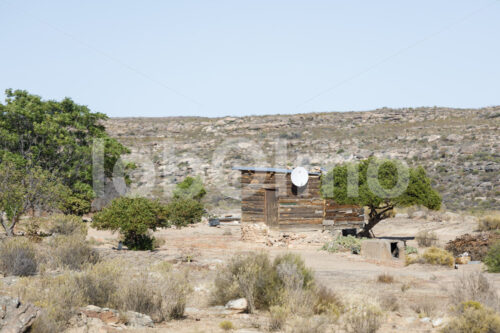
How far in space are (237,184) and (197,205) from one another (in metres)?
20.0

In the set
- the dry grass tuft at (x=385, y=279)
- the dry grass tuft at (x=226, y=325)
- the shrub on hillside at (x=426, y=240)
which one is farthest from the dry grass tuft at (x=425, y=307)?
the shrub on hillside at (x=426, y=240)

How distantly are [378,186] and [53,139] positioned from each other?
17.9 metres

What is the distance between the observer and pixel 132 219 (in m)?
19.8

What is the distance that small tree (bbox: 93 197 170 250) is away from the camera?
19812mm

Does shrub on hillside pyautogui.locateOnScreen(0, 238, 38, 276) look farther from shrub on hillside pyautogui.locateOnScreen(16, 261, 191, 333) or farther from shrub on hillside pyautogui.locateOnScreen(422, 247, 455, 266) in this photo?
shrub on hillside pyautogui.locateOnScreen(422, 247, 455, 266)

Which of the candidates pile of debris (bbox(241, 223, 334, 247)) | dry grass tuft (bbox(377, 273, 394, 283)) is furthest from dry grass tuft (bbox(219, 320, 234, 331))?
pile of debris (bbox(241, 223, 334, 247))

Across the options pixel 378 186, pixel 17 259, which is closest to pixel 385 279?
pixel 17 259

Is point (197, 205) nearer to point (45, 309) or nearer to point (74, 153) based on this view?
point (74, 153)

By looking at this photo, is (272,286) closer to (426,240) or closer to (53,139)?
(426,240)

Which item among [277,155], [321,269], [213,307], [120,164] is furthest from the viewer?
[277,155]

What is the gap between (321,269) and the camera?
16.9 m

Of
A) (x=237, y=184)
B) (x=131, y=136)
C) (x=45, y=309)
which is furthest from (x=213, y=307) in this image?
(x=131, y=136)

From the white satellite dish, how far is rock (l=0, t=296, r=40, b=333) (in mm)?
18031

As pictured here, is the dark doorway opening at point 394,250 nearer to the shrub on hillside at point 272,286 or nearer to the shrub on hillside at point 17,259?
the shrub on hillside at point 272,286
